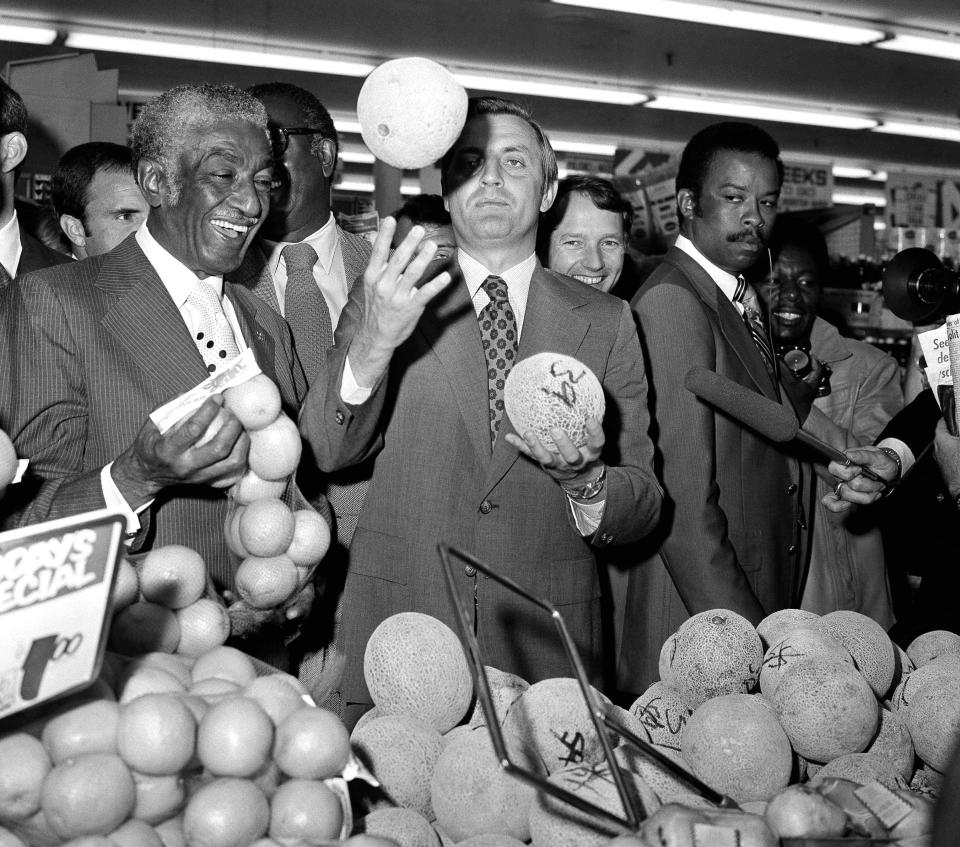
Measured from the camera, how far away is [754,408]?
2234 millimetres

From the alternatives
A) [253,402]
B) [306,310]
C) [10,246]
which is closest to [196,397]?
[253,402]

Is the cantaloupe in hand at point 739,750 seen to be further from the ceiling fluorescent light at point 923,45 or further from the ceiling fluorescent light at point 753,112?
the ceiling fluorescent light at point 753,112

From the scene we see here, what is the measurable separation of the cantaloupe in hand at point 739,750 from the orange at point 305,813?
1.73 ft

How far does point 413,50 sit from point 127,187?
6753mm

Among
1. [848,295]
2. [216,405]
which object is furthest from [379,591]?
[848,295]

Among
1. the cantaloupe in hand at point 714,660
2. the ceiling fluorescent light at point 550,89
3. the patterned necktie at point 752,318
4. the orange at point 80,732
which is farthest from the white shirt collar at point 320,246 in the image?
the ceiling fluorescent light at point 550,89

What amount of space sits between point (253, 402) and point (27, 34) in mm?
8472

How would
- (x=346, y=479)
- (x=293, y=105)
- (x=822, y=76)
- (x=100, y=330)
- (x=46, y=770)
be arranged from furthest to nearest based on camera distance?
(x=822, y=76) < (x=293, y=105) < (x=346, y=479) < (x=100, y=330) < (x=46, y=770)

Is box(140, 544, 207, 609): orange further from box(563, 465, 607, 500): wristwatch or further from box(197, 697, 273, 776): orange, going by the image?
box(563, 465, 607, 500): wristwatch

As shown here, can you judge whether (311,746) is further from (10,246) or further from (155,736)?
(10,246)

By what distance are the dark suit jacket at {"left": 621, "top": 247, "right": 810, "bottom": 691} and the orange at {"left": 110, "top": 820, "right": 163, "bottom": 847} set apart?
160 cm

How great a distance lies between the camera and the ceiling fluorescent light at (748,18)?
772cm

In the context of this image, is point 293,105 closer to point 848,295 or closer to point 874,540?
point 874,540

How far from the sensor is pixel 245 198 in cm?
204
